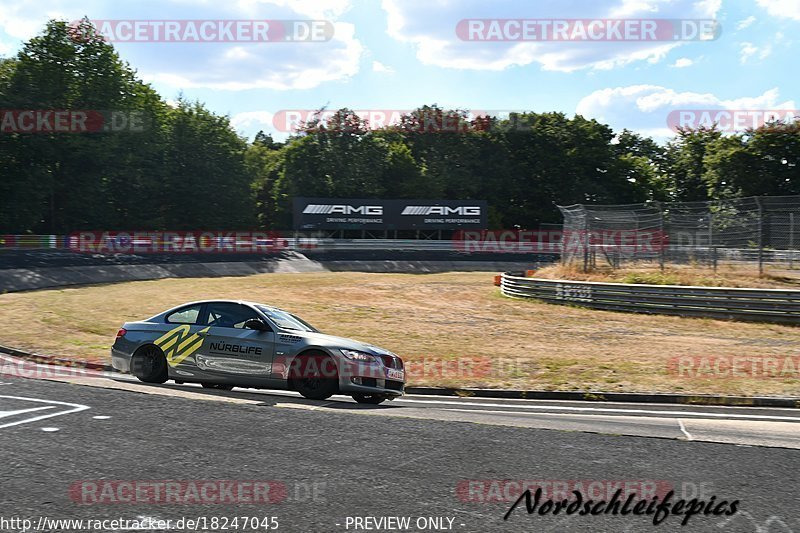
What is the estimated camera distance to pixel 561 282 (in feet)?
86.5

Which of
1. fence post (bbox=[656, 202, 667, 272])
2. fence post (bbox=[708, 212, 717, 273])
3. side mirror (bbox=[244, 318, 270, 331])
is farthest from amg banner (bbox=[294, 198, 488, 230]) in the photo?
side mirror (bbox=[244, 318, 270, 331])

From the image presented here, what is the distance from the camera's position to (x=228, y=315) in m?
11.2

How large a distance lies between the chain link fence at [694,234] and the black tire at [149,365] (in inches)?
636

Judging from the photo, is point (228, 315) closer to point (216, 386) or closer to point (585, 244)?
point (216, 386)

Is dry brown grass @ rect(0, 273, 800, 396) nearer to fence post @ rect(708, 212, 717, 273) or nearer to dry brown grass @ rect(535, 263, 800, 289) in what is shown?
dry brown grass @ rect(535, 263, 800, 289)

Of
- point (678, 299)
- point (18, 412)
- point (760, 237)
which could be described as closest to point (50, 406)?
point (18, 412)

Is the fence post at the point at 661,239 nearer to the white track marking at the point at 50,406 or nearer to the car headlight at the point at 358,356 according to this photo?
the car headlight at the point at 358,356

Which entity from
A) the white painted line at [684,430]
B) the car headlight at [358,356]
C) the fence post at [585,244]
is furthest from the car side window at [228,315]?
the fence post at [585,244]

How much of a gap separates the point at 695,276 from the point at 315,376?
696 inches

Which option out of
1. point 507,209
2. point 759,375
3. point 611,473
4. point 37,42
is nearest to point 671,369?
point 759,375

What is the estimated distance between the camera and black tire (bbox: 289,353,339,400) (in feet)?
34.1

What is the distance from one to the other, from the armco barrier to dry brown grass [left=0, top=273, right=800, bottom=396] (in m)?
0.59

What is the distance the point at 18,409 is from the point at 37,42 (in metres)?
50.0

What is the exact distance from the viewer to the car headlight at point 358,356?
34.0ft
